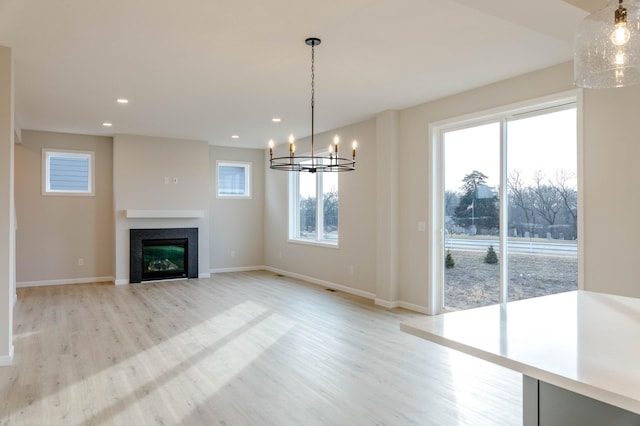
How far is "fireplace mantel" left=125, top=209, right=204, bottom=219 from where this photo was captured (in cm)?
735

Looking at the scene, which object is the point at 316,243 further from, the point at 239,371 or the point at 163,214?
the point at 239,371

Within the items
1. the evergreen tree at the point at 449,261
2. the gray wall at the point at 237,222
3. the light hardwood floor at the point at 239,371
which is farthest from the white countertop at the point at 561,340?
the gray wall at the point at 237,222

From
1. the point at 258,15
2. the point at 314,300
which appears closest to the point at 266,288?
Answer: the point at 314,300

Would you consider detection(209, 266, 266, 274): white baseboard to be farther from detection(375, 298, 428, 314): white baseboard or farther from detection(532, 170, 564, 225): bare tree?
detection(532, 170, 564, 225): bare tree

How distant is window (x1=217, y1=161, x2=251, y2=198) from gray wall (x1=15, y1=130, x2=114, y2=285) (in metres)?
2.06

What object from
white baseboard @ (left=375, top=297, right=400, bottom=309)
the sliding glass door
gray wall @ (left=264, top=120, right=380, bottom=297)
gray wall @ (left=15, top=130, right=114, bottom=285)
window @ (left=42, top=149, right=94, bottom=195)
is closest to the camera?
the sliding glass door

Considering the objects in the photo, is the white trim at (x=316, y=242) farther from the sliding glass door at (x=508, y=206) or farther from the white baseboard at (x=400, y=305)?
the sliding glass door at (x=508, y=206)

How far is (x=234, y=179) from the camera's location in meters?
8.95

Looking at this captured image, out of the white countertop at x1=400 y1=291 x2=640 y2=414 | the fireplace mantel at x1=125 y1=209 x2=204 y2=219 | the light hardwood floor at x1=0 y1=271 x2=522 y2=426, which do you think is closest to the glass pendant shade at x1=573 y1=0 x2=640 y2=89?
the white countertop at x1=400 y1=291 x2=640 y2=414

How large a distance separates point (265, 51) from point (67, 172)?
560 centimetres

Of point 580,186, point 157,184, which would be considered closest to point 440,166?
point 580,186

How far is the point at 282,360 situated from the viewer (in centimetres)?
365

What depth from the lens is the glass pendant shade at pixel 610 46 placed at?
1.62 m

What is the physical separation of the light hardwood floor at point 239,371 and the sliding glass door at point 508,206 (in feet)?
3.31
